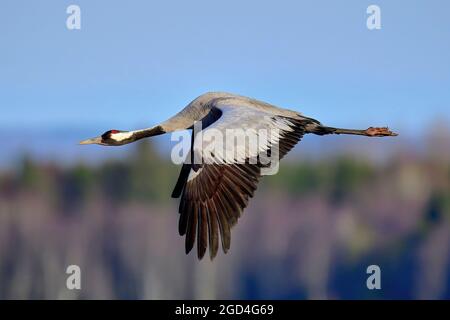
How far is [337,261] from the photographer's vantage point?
41125 mm

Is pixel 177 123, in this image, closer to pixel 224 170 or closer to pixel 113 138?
pixel 113 138

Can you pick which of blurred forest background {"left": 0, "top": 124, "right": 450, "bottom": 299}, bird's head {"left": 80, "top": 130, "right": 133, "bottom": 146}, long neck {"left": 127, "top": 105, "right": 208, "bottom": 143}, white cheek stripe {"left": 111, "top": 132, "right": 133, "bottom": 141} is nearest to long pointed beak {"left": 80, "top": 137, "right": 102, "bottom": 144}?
bird's head {"left": 80, "top": 130, "right": 133, "bottom": 146}

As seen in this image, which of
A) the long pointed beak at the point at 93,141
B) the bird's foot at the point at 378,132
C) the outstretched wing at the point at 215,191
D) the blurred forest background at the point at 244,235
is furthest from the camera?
the blurred forest background at the point at 244,235

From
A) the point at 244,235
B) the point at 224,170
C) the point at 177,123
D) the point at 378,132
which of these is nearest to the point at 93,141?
the point at 177,123

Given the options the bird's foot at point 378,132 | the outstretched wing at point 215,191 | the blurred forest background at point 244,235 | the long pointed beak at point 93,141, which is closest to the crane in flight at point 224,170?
the outstretched wing at point 215,191

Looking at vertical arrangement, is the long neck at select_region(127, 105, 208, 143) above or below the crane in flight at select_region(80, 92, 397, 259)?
above

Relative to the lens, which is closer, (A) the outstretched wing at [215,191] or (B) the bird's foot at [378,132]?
(A) the outstretched wing at [215,191]

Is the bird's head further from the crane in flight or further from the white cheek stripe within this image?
the crane in flight

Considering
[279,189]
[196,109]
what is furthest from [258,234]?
[196,109]

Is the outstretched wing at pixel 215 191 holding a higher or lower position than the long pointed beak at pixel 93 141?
lower

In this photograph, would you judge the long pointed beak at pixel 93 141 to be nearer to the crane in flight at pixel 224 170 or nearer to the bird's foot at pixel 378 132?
the crane in flight at pixel 224 170

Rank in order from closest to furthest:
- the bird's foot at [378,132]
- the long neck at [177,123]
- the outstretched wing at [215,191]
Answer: the outstretched wing at [215,191] < the long neck at [177,123] < the bird's foot at [378,132]

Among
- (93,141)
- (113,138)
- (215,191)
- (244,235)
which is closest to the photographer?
(215,191)

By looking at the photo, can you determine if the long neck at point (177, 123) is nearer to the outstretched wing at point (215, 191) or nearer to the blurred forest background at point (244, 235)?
the outstretched wing at point (215, 191)
